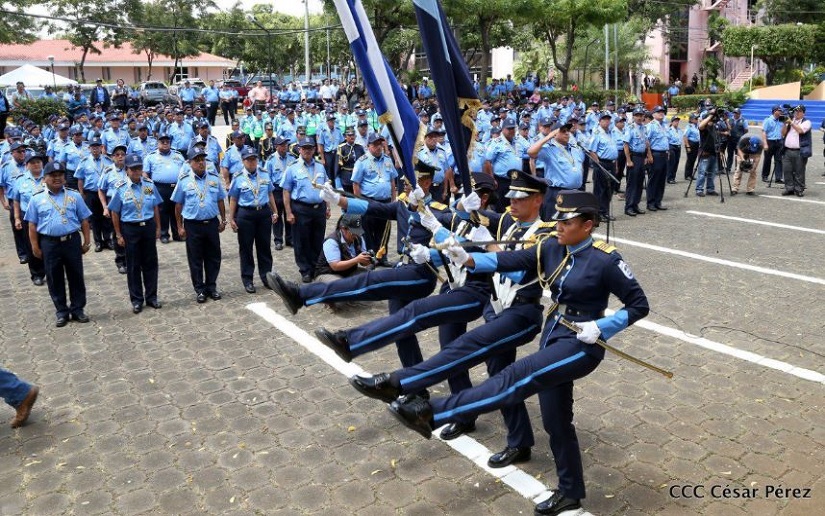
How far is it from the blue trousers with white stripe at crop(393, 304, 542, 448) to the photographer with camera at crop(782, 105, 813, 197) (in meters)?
13.9

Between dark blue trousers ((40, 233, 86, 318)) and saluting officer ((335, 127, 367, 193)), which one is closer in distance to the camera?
dark blue trousers ((40, 233, 86, 318))

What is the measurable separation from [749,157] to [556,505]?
47.7ft

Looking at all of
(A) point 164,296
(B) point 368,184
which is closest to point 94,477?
(A) point 164,296

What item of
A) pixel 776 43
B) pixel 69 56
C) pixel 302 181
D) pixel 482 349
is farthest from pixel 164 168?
pixel 69 56

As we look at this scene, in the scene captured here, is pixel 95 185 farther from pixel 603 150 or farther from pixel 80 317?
pixel 603 150

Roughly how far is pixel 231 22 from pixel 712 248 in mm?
57309

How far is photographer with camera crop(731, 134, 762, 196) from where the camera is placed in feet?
54.7

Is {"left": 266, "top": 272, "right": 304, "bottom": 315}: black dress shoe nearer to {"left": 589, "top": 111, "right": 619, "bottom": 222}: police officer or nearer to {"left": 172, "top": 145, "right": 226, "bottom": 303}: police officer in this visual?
{"left": 172, "top": 145, "right": 226, "bottom": 303}: police officer

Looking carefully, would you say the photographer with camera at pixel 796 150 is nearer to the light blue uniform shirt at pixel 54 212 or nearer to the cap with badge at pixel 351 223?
the cap with badge at pixel 351 223

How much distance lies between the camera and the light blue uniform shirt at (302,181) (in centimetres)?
1033

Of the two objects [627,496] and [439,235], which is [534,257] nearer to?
[439,235]

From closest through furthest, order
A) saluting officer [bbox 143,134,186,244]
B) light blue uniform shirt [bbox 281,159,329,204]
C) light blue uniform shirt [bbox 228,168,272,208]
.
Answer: light blue uniform shirt [bbox 228,168,272,208] < light blue uniform shirt [bbox 281,159,329,204] < saluting officer [bbox 143,134,186,244]

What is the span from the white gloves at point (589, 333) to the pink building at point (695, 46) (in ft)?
173

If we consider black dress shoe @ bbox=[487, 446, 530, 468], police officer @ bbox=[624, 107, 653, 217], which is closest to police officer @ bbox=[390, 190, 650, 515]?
black dress shoe @ bbox=[487, 446, 530, 468]
